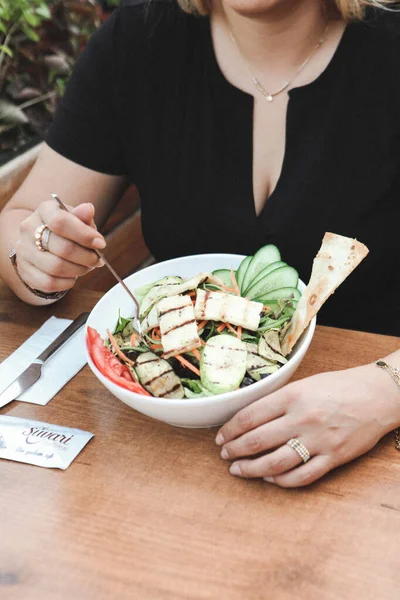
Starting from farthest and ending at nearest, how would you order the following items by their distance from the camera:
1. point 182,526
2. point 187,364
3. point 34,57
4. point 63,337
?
point 34,57 → point 63,337 → point 187,364 → point 182,526

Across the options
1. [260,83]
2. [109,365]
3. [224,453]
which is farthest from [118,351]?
[260,83]

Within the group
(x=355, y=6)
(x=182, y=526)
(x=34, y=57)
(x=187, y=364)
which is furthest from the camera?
(x=34, y=57)

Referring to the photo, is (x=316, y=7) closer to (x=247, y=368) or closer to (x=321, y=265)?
(x=321, y=265)

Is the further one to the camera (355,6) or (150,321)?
(355,6)

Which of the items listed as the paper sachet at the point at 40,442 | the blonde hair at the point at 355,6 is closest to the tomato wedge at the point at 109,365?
the paper sachet at the point at 40,442

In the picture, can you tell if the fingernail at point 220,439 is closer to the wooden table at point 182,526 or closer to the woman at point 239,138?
the wooden table at point 182,526

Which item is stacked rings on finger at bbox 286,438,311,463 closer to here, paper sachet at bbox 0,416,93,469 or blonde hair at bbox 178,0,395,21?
paper sachet at bbox 0,416,93,469


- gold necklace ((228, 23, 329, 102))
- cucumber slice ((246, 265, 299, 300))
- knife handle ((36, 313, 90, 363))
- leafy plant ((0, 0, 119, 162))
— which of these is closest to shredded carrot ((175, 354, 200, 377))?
cucumber slice ((246, 265, 299, 300))

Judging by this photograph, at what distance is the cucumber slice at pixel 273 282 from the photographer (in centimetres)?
108

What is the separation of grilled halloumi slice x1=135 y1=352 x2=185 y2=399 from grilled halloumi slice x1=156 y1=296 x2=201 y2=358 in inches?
0.9

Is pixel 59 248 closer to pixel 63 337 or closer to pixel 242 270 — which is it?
pixel 63 337

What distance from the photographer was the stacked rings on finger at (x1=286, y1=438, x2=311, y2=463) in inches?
33.2

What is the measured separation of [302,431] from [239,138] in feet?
2.58

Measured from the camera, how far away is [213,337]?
36.4 inches
